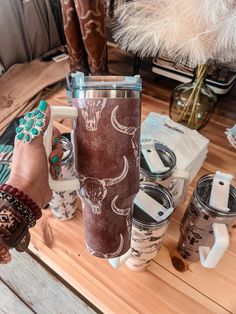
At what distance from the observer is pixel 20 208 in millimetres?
245

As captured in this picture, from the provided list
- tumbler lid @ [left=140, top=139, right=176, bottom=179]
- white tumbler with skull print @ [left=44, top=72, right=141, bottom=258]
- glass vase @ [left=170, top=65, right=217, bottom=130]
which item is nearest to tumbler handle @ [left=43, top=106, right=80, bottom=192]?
white tumbler with skull print @ [left=44, top=72, right=141, bottom=258]

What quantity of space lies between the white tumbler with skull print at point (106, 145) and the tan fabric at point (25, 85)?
485 millimetres

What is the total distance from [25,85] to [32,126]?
63cm

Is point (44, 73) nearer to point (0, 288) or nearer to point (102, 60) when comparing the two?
point (102, 60)

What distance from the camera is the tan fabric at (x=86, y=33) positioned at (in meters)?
0.64

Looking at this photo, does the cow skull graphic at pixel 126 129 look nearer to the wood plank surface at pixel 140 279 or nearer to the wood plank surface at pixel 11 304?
the wood plank surface at pixel 140 279

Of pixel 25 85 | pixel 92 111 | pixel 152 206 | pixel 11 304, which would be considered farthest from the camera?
pixel 25 85

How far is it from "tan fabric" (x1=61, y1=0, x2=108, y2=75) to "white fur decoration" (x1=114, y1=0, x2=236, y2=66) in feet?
0.44

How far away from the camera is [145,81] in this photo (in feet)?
2.93

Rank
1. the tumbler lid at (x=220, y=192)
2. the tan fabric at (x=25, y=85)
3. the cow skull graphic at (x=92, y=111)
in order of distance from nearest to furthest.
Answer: the cow skull graphic at (x=92, y=111)
the tumbler lid at (x=220, y=192)
the tan fabric at (x=25, y=85)

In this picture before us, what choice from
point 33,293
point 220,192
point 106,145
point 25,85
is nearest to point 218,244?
point 220,192

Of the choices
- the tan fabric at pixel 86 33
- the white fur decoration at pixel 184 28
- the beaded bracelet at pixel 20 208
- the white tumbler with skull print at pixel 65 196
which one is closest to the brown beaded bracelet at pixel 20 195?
the beaded bracelet at pixel 20 208

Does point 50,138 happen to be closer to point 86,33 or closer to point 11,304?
point 11,304

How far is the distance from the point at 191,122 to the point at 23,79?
0.55 meters
